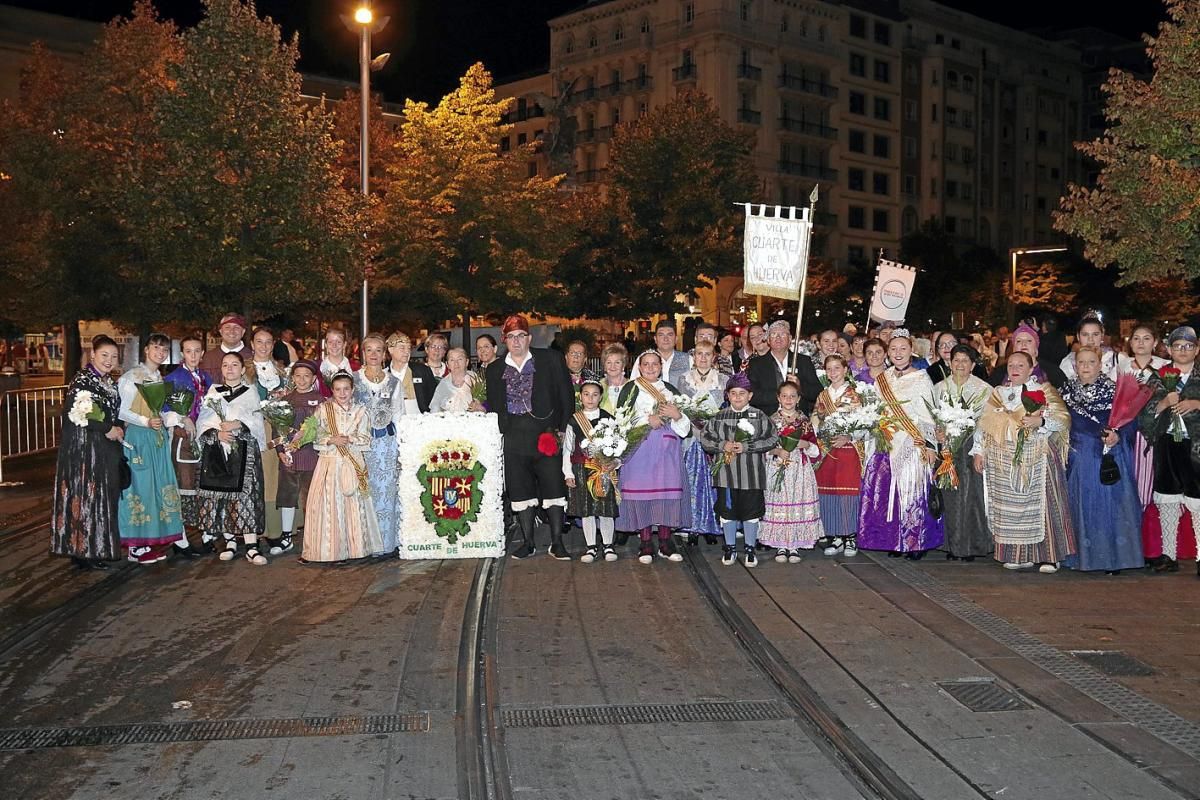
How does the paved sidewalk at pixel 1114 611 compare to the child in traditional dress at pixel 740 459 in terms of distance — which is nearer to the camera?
the paved sidewalk at pixel 1114 611

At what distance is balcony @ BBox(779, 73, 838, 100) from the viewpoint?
210 ft

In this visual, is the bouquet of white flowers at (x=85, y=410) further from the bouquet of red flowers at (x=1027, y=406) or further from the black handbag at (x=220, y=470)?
the bouquet of red flowers at (x=1027, y=406)

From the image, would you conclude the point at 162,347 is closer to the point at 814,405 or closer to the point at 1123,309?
the point at 814,405

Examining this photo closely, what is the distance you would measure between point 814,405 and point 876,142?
63653mm

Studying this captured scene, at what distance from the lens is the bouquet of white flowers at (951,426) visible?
10070 mm

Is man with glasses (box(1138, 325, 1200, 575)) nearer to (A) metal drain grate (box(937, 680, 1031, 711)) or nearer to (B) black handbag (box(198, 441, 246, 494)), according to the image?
(A) metal drain grate (box(937, 680, 1031, 711))

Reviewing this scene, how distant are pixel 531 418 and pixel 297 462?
85.8 inches

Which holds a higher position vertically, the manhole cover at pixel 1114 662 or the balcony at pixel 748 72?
the balcony at pixel 748 72

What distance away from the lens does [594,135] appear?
6781cm

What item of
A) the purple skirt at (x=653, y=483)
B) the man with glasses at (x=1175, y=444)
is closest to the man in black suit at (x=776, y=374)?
the purple skirt at (x=653, y=483)

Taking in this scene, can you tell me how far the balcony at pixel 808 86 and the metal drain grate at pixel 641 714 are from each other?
6126 centimetres

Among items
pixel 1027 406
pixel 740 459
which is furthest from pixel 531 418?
pixel 1027 406

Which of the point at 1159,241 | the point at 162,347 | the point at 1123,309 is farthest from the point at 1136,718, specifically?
the point at 1123,309

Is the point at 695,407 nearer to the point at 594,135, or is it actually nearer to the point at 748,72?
the point at 748,72
